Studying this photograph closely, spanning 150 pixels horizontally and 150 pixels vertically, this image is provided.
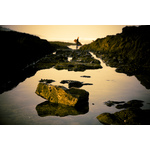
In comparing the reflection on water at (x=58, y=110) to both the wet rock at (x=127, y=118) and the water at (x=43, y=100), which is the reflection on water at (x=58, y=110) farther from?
the wet rock at (x=127, y=118)

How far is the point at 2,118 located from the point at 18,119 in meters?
0.74

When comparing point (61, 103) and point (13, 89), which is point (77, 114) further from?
point (13, 89)

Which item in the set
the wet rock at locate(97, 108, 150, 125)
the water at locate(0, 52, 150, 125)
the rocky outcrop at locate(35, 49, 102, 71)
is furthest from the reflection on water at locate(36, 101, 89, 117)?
the rocky outcrop at locate(35, 49, 102, 71)

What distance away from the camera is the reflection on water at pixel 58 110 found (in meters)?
7.17

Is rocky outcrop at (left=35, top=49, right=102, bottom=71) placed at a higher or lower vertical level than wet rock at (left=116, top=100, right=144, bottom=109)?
higher

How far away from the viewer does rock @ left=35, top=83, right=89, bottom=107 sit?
779 cm

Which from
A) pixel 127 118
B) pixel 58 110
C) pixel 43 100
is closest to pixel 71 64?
pixel 43 100

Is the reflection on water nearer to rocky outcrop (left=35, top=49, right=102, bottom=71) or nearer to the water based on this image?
the water

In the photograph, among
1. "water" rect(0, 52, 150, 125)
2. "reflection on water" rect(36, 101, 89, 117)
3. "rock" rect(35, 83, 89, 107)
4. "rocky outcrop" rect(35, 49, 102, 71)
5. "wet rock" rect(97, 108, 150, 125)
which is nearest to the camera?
"wet rock" rect(97, 108, 150, 125)

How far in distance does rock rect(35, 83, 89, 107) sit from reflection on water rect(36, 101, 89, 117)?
248 millimetres

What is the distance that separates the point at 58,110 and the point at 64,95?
89 centimetres

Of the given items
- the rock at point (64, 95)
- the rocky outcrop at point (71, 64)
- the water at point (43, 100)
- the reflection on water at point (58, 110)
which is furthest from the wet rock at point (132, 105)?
the rocky outcrop at point (71, 64)

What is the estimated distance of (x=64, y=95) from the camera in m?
8.02

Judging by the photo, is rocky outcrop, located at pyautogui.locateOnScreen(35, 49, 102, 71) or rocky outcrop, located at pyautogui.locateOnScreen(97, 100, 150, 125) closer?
rocky outcrop, located at pyautogui.locateOnScreen(97, 100, 150, 125)
